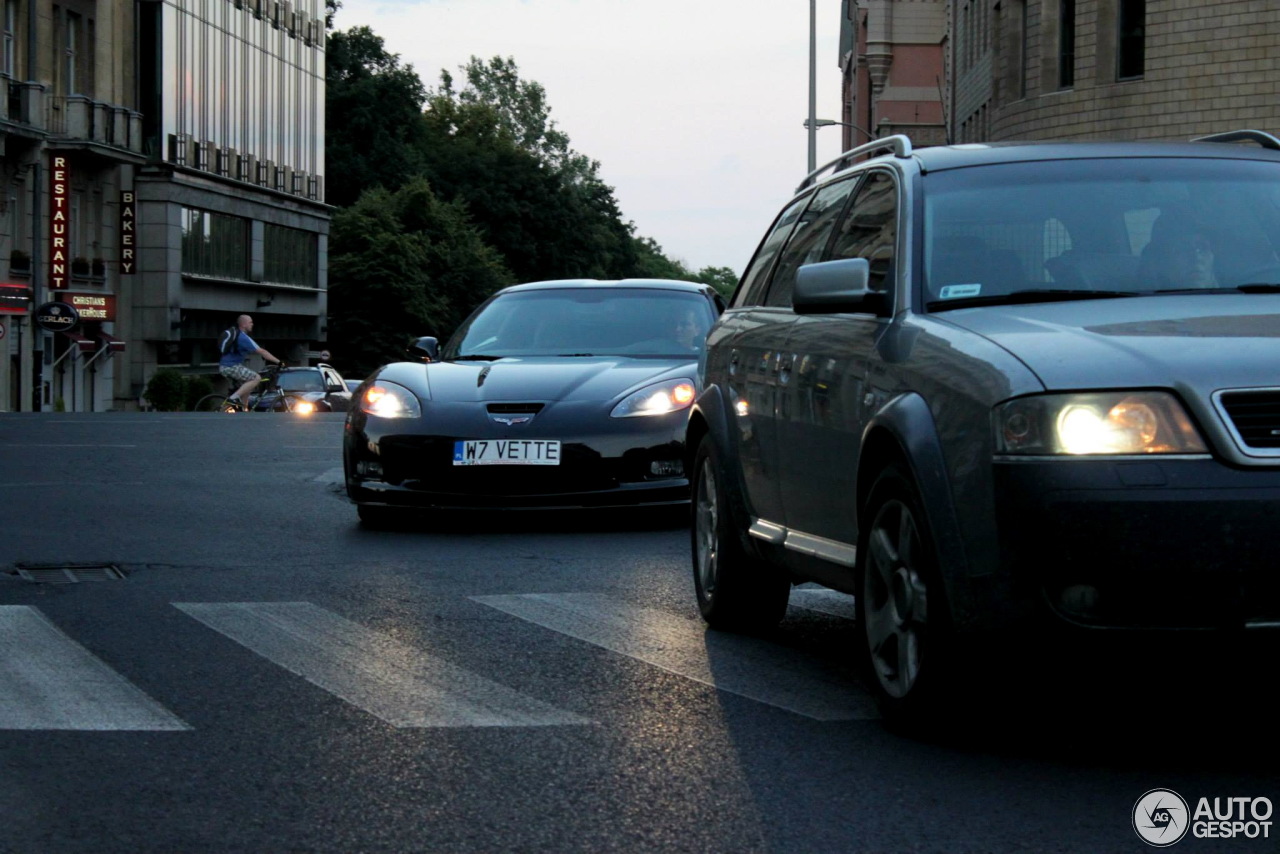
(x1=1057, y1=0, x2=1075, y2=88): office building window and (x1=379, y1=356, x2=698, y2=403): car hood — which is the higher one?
(x1=1057, y1=0, x2=1075, y2=88): office building window

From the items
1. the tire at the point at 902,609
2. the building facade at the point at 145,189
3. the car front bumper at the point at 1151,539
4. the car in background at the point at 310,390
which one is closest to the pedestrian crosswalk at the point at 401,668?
the tire at the point at 902,609

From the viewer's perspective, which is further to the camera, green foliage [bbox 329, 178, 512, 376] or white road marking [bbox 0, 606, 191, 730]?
green foliage [bbox 329, 178, 512, 376]

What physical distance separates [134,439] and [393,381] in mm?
8571

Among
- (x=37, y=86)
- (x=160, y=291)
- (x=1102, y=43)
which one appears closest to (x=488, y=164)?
(x=160, y=291)

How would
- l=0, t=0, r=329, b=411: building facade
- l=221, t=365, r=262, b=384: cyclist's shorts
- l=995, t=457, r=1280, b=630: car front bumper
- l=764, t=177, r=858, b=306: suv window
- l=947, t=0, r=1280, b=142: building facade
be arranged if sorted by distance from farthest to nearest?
l=0, t=0, r=329, b=411: building facade, l=947, t=0, r=1280, b=142: building facade, l=221, t=365, r=262, b=384: cyclist's shorts, l=764, t=177, r=858, b=306: suv window, l=995, t=457, r=1280, b=630: car front bumper

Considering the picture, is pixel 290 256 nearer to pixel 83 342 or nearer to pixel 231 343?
pixel 83 342

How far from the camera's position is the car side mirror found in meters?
12.4

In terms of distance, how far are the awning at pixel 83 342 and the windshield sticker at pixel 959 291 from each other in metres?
45.0

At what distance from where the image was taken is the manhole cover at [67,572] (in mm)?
8875

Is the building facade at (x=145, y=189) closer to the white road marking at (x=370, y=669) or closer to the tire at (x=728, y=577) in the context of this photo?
the white road marking at (x=370, y=669)

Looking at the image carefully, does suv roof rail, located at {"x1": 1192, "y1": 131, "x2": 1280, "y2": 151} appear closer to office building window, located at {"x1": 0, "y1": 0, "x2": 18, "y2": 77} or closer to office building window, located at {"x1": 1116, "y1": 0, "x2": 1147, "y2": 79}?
office building window, located at {"x1": 1116, "y1": 0, "x2": 1147, "y2": 79}

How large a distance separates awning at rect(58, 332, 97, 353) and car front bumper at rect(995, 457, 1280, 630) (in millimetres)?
46043

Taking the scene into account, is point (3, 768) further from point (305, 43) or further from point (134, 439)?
point (305, 43)

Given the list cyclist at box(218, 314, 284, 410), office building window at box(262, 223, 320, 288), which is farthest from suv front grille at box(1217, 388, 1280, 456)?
office building window at box(262, 223, 320, 288)
